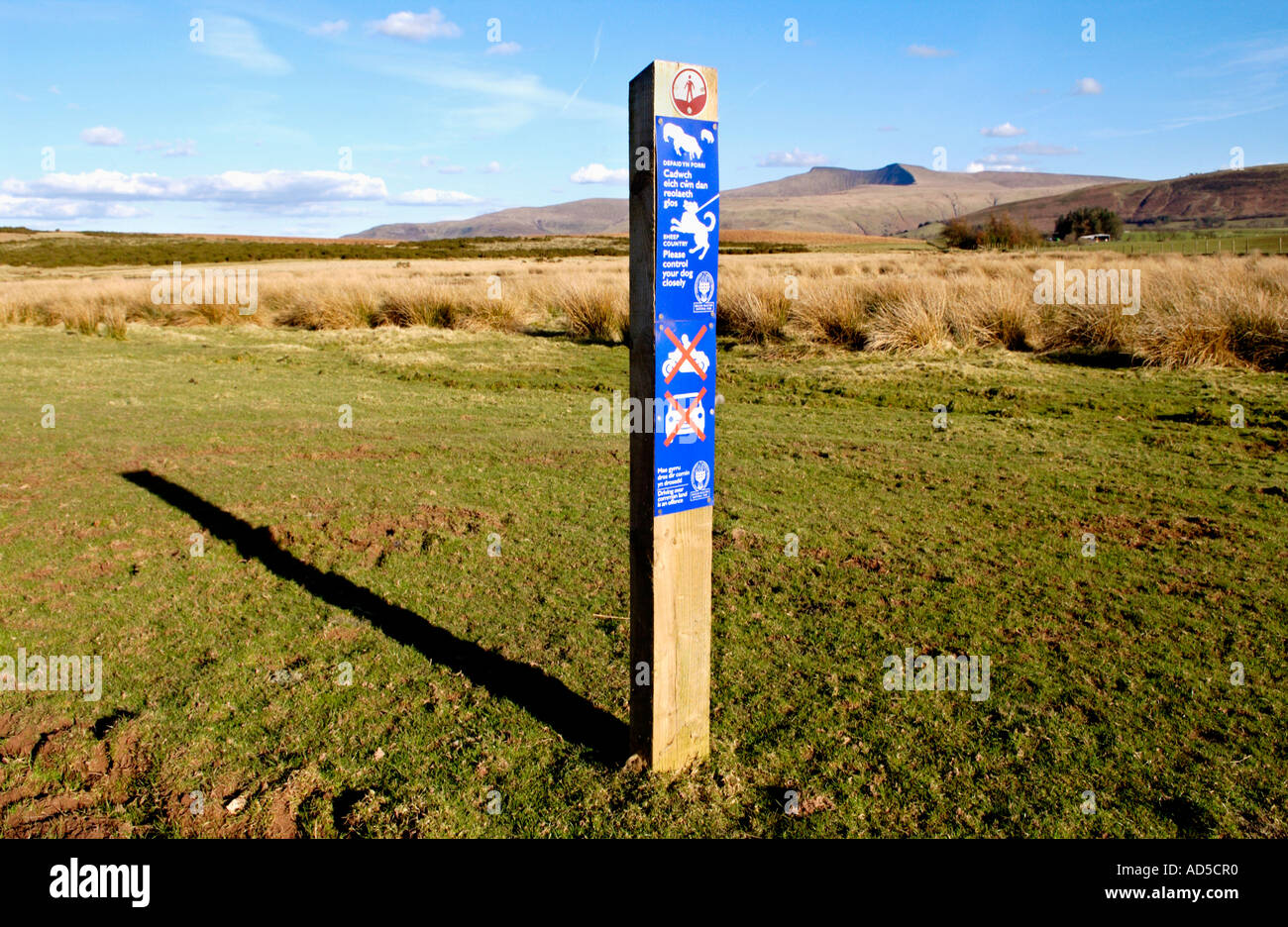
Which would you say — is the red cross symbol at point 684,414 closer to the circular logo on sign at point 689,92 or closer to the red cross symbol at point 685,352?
the red cross symbol at point 685,352

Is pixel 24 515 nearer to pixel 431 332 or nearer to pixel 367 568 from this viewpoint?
pixel 367 568

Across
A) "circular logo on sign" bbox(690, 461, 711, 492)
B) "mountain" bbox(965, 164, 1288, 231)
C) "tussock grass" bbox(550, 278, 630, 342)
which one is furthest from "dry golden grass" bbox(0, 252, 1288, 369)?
"mountain" bbox(965, 164, 1288, 231)

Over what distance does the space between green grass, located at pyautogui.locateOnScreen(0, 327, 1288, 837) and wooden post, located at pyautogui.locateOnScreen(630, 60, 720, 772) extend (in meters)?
0.45

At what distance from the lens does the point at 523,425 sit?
9.52 m

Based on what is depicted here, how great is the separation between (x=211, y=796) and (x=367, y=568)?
89.1 inches

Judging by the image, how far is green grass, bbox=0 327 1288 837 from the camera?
2.89 metres

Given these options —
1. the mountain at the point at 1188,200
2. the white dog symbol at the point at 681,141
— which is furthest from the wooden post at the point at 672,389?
the mountain at the point at 1188,200

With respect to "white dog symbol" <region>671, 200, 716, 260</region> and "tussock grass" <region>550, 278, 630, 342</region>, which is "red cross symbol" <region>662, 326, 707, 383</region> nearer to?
"white dog symbol" <region>671, 200, 716, 260</region>

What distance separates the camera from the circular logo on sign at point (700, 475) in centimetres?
274

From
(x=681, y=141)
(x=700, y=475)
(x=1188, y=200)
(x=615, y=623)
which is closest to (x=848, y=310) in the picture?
(x=615, y=623)
